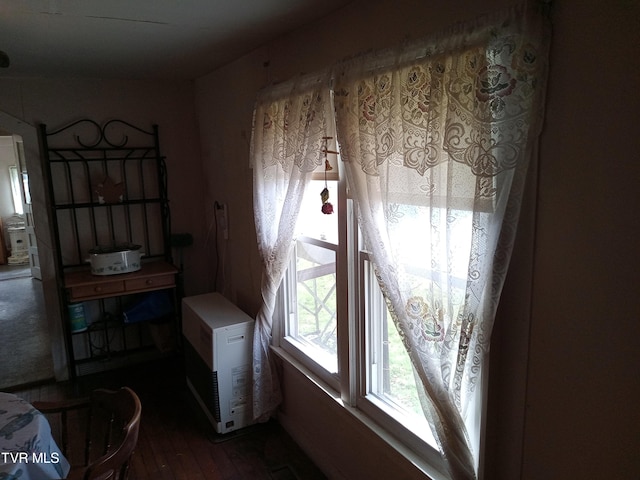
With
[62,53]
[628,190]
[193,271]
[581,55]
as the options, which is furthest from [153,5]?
[193,271]

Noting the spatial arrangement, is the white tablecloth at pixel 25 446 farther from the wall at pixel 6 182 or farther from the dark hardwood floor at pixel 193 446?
the wall at pixel 6 182

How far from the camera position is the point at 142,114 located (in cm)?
342

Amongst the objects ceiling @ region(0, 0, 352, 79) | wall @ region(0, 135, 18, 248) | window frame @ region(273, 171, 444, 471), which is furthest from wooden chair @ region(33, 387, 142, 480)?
→ wall @ region(0, 135, 18, 248)

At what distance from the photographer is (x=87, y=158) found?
3297 mm

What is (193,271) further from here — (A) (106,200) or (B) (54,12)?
(B) (54,12)

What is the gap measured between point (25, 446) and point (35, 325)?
3947 millimetres

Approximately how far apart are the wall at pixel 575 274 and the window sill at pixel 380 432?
0.26 metres

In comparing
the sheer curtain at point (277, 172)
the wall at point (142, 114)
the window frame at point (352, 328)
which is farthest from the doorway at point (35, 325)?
the window frame at point (352, 328)

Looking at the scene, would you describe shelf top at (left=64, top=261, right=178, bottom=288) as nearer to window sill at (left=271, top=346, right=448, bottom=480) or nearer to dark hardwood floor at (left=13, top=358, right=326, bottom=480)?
dark hardwood floor at (left=13, top=358, right=326, bottom=480)

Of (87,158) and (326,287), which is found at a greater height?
(87,158)

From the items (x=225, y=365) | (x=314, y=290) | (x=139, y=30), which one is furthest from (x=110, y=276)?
(x=139, y=30)

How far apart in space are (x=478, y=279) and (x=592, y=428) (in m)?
0.43

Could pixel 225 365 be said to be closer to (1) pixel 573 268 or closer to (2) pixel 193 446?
(2) pixel 193 446

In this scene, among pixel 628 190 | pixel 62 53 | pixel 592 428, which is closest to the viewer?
pixel 628 190
